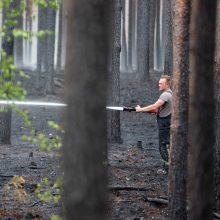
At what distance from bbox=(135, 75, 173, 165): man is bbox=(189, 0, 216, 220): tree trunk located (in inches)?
214

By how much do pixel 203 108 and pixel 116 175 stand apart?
554 cm

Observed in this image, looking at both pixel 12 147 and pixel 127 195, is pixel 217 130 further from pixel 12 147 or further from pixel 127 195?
pixel 12 147

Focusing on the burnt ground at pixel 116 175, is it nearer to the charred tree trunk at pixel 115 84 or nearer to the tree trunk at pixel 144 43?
the charred tree trunk at pixel 115 84

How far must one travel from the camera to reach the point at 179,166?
9961mm

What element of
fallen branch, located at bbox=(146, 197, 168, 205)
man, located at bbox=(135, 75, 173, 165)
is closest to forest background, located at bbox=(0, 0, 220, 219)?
fallen branch, located at bbox=(146, 197, 168, 205)

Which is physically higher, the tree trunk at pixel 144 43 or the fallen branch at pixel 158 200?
the tree trunk at pixel 144 43

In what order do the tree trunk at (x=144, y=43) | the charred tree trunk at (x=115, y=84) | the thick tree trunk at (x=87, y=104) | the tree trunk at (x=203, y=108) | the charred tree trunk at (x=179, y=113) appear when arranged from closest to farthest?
the thick tree trunk at (x=87, y=104) < the tree trunk at (x=203, y=108) < the charred tree trunk at (x=179, y=113) < the charred tree trunk at (x=115, y=84) < the tree trunk at (x=144, y=43)

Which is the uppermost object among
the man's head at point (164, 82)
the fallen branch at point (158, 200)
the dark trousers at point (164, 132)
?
the man's head at point (164, 82)

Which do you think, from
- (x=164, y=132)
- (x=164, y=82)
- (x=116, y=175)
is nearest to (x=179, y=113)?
(x=116, y=175)

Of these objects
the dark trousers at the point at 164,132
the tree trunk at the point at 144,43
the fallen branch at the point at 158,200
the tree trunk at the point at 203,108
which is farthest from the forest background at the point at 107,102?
the tree trunk at the point at 144,43

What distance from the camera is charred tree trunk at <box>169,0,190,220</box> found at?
9.61 meters

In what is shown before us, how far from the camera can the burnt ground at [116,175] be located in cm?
1112

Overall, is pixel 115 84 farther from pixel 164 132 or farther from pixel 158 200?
pixel 158 200

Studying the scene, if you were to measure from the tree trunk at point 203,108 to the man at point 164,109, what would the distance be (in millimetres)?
5437
